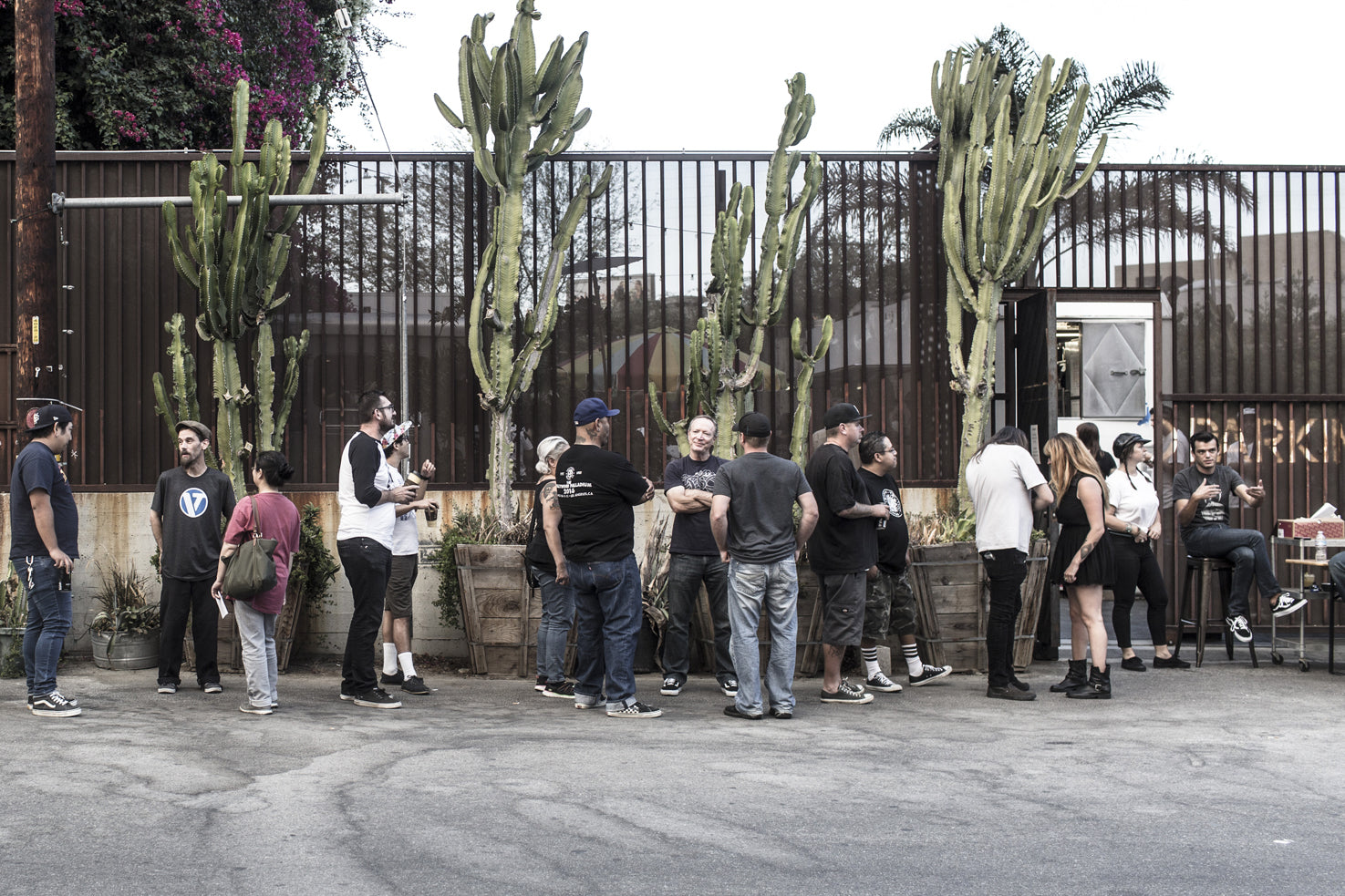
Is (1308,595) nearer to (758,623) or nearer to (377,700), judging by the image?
(758,623)

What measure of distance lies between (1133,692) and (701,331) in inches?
158

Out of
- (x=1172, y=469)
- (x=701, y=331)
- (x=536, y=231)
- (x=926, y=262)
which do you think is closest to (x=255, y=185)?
(x=536, y=231)

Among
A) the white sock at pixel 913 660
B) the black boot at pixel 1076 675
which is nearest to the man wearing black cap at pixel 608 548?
the white sock at pixel 913 660

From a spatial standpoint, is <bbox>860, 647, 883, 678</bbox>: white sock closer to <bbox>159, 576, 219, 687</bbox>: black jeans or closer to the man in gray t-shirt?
the man in gray t-shirt

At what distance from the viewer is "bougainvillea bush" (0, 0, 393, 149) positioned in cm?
1392

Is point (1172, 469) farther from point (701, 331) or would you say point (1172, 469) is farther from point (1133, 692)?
point (701, 331)

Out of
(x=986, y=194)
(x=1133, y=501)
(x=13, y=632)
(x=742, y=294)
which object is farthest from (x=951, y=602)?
(x=13, y=632)

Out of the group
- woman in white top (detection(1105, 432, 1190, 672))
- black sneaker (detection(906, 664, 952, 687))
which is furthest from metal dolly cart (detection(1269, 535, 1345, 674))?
black sneaker (detection(906, 664, 952, 687))

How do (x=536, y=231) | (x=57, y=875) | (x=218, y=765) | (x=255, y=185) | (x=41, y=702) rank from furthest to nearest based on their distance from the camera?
1. (x=536, y=231)
2. (x=255, y=185)
3. (x=41, y=702)
4. (x=218, y=765)
5. (x=57, y=875)

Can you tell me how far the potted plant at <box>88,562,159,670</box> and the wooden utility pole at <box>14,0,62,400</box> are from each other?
1.66 m

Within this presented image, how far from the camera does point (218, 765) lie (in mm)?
6016

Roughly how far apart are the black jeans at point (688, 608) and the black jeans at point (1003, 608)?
169 cm

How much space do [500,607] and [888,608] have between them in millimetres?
2694

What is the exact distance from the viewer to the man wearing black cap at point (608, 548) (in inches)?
292
